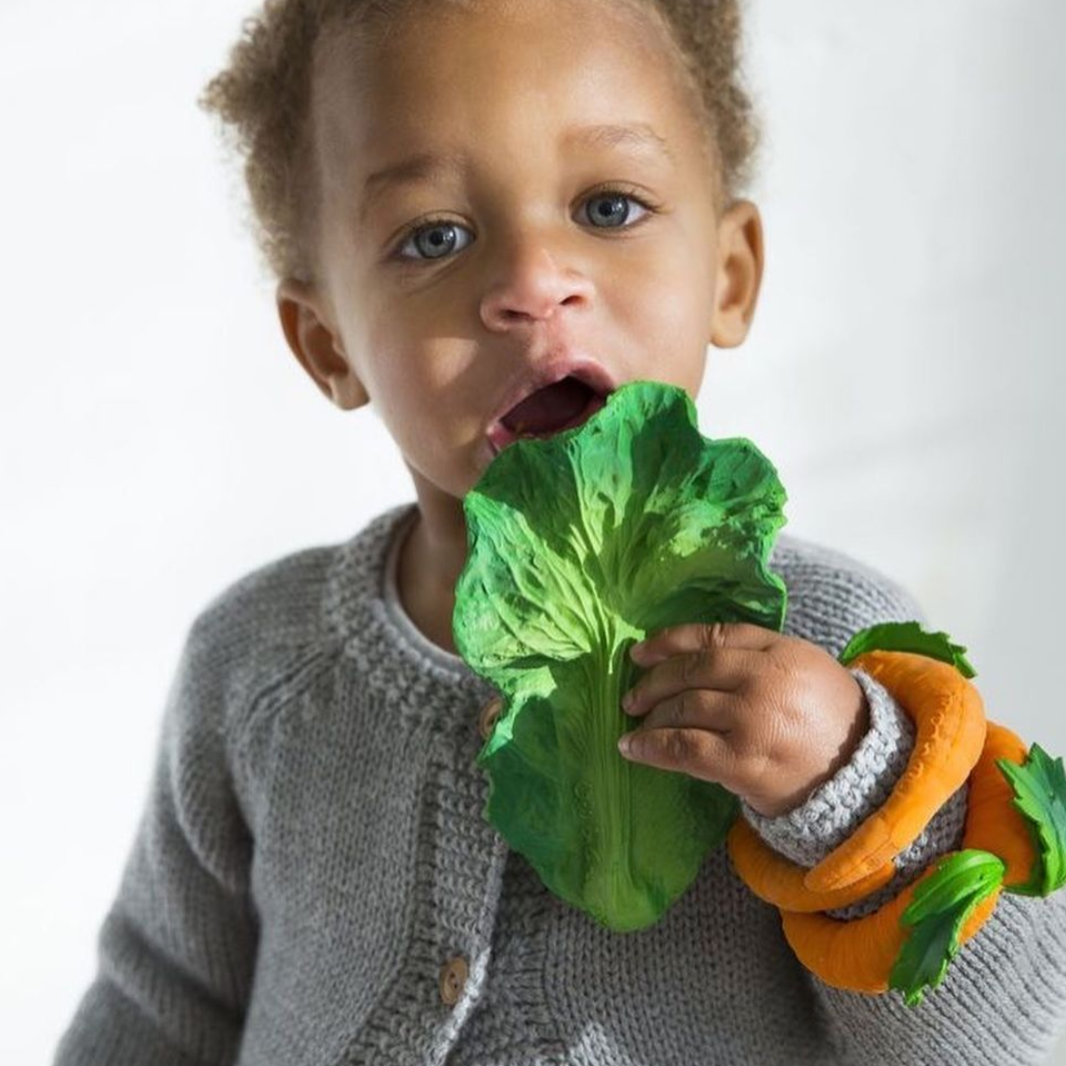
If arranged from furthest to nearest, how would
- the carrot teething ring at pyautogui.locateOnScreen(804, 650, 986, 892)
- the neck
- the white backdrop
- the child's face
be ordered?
the white backdrop → the neck → the child's face → the carrot teething ring at pyautogui.locateOnScreen(804, 650, 986, 892)

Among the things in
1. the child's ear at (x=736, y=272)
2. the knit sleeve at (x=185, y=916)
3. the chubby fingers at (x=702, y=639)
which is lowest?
the knit sleeve at (x=185, y=916)

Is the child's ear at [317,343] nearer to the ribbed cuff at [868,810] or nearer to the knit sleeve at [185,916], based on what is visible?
the knit sleeve at [185,916]

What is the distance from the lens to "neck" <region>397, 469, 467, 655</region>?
34.9 inches

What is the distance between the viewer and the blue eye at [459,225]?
785 mm

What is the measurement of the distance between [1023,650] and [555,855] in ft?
1.98

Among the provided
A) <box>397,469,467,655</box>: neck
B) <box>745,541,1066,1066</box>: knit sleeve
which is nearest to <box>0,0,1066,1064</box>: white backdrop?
<box>397,469,467,655</box>: neck

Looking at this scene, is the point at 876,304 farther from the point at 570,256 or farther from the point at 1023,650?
the point at 570,256

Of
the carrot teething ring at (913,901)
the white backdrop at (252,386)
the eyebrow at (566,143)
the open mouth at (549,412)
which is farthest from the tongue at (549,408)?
the white backdrop at (252,386)

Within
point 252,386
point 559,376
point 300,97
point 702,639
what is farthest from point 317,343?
point 252,386

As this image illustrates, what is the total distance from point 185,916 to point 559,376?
395mm

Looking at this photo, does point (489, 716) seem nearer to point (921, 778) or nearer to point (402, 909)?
point (402, 909)

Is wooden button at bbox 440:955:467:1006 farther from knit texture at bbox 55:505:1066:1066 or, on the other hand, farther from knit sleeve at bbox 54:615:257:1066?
knit sleeve at bbox 54:615:257:1066

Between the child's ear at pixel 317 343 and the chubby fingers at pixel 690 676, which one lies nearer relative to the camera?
the chubby fingers at pixel 690 676

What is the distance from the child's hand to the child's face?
146mm
